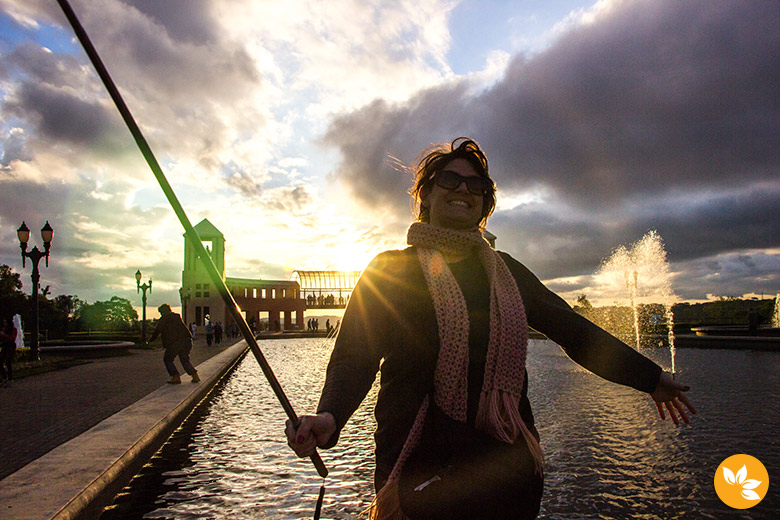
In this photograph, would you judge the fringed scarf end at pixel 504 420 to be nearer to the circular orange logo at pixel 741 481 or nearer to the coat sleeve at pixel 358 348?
the coat sleeve at pixel 358 348

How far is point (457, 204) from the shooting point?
208 centimetres

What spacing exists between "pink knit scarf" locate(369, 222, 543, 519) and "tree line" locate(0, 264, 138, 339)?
140 feet

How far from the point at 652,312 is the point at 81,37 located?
61.1 meters

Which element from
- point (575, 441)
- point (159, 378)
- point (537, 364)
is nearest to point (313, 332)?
point (537, 364)

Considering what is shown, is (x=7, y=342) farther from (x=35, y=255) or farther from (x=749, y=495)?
(x=749, y=495)

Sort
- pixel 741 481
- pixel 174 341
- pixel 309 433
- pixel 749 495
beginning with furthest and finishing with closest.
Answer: pixel 174 341 < pixel 741 481 < pixel 749 495 < pixel 309 433

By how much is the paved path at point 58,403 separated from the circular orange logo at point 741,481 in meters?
6.44

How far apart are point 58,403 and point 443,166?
30.8 ft

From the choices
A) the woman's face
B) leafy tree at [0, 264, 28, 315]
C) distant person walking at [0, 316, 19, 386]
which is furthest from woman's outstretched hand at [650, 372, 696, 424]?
leafy tree at [0, 264, 28, 315]

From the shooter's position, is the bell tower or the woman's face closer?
the woman's face

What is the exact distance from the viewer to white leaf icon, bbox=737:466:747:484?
5604mm

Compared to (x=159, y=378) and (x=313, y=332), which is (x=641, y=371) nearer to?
(x=159, y=378)

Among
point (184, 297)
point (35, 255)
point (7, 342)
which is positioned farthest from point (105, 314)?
point (7, 342)

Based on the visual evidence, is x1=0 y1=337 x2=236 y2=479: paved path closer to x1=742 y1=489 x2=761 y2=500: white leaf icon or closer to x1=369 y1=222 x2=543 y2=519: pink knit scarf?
x1=369 y1=222 x2=543 y2=519: pink knit scarf
